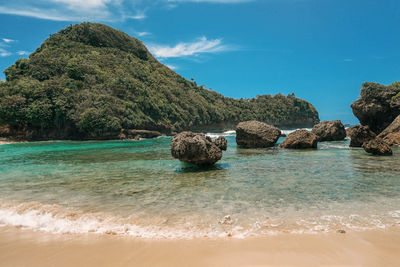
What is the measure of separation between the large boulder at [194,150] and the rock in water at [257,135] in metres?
11.2

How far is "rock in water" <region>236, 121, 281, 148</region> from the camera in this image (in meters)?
21.7

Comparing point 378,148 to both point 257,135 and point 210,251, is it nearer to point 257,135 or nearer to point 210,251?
point 257,135

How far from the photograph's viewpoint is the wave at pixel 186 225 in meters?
4.46

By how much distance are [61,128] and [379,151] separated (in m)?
51.5

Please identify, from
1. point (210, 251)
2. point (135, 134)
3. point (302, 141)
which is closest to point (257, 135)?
point (302, 141)

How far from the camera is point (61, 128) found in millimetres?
49438

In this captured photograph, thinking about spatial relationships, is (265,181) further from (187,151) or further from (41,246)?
(41,246)

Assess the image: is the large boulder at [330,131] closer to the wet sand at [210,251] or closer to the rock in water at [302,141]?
the rock in water at [302,141]

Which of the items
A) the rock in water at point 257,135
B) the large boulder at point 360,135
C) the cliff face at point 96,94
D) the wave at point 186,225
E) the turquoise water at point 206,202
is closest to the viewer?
the wave at point 186,225

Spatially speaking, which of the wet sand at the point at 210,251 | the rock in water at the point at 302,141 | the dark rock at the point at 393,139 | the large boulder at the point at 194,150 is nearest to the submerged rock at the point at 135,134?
the rock in water at the point at 302,141

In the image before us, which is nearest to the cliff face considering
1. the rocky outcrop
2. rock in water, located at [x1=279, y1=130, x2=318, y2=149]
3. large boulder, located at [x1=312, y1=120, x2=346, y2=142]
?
large boulder, located at [x1=312, y1=120, x2=346, y2=142]

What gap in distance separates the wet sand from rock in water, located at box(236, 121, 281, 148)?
17.5 m

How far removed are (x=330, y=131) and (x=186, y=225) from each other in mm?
28556

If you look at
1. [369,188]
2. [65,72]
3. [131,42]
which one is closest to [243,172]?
[369,188]
